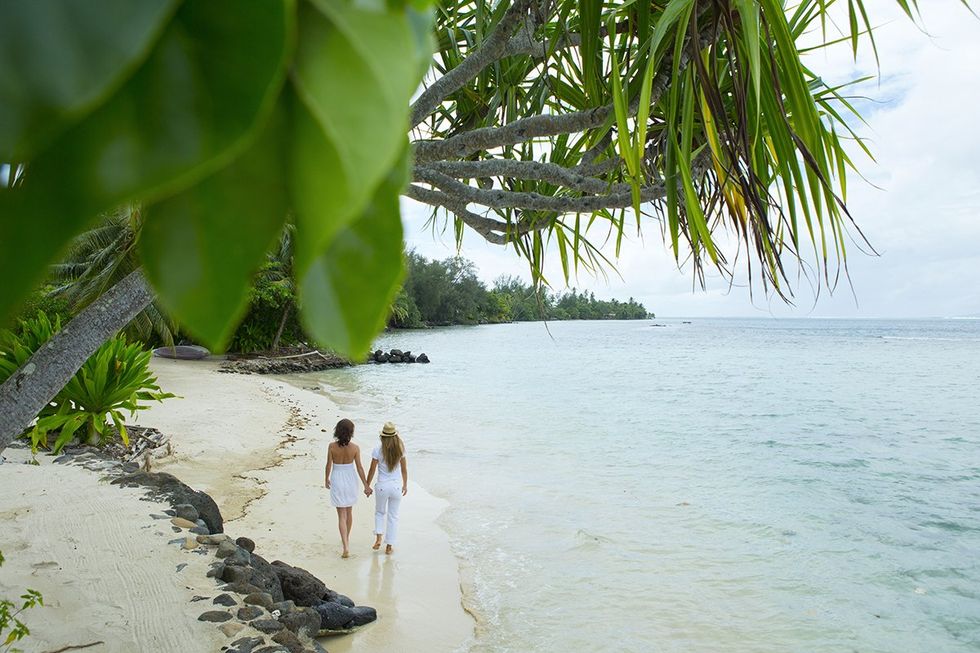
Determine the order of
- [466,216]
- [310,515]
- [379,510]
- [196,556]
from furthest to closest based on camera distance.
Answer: [310,515] → [379,510] → [196,556] → [466,216]

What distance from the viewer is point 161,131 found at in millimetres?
112

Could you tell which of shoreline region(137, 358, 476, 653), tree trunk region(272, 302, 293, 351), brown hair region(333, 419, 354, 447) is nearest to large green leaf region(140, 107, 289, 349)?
shoreline region(137, 358, 476, 653)

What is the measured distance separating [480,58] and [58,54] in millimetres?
2030

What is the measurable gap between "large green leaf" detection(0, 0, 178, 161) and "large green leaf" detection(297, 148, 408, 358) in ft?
0.15

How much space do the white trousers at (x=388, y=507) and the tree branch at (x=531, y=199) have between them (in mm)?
5149

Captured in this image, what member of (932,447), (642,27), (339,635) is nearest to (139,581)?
(339,635)

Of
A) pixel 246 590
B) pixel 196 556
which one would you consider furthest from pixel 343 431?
pixel 246 590

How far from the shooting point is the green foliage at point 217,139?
0.10m

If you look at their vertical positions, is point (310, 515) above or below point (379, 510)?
below

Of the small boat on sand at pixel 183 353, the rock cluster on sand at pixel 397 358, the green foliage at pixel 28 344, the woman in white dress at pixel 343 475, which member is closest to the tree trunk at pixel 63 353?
the woman in white dress at pixel 343 475

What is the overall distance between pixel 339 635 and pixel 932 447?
1637 cm

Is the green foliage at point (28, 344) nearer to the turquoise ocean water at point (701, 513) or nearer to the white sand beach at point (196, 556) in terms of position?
the white sand beach at point (196, 556)

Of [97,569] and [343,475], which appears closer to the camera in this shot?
[97,569]

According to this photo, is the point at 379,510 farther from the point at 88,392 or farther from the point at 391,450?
the point at 88,392
